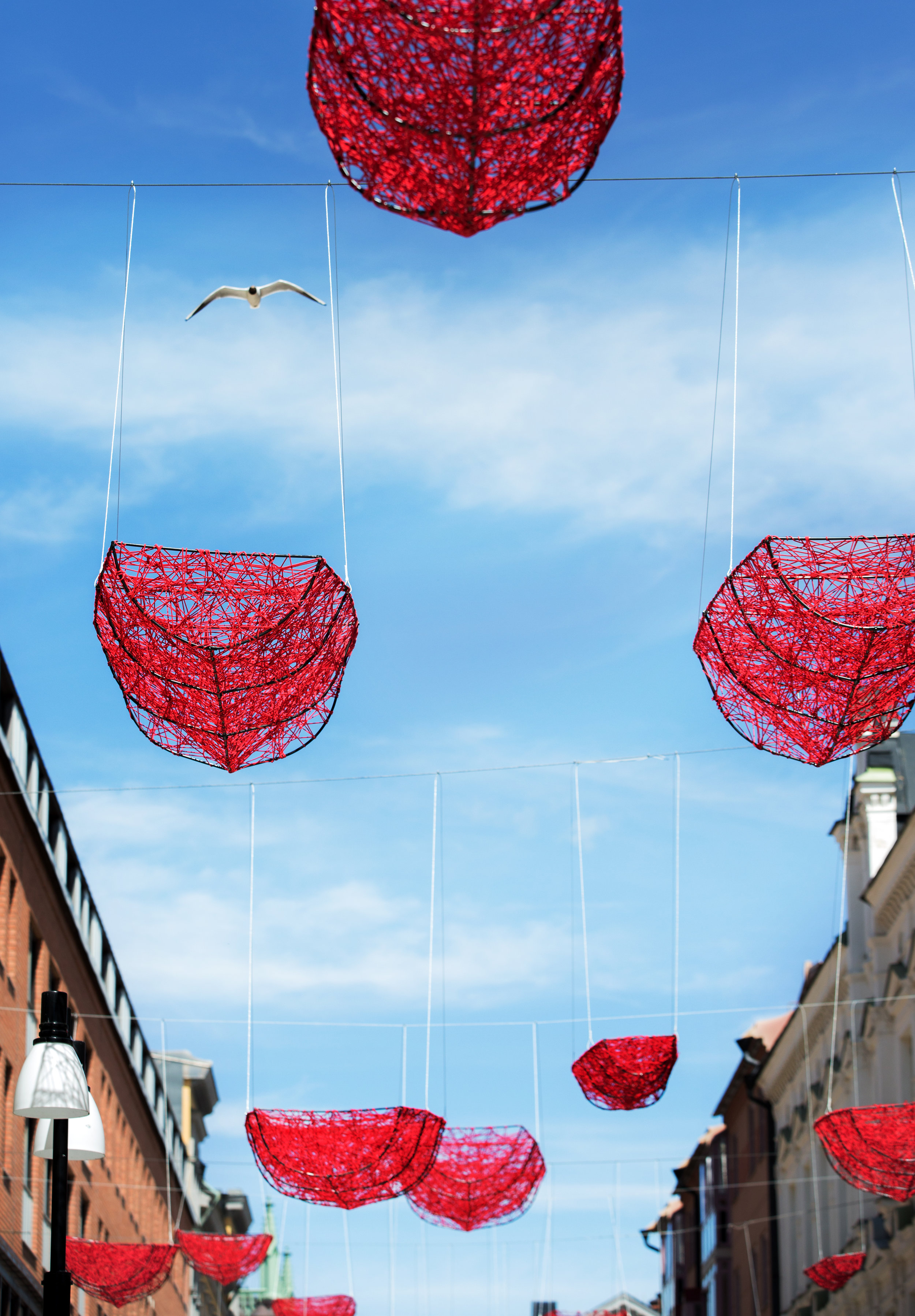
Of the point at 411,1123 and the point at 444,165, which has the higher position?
the point at 444,165

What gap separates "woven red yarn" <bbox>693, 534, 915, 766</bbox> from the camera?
10.2 m

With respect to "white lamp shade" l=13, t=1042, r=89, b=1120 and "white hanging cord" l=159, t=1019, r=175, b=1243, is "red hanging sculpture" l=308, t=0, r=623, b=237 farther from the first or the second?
"white hanging cord" l=159, t=1019, r=175, b=1243

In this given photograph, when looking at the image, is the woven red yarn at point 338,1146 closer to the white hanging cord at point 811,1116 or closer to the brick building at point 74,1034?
the brick building at point 74,1034

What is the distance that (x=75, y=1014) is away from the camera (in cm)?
3381

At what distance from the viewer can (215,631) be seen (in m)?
10.0

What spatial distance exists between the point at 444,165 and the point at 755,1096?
4454 centimetres

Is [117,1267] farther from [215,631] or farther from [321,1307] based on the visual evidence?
[215,631]

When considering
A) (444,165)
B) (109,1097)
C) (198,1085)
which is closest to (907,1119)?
(444,165)

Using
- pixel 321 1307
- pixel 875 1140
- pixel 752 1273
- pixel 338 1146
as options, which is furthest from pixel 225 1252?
pixel 752 1273

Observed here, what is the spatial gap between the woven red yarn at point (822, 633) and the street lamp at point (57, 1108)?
4.48 m

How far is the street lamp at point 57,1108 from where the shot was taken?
31.4 ft

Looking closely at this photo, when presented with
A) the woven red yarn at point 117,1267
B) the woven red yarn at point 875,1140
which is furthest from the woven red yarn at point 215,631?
the woven red yarn at point 117,1267

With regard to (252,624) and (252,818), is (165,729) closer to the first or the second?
(252,624)

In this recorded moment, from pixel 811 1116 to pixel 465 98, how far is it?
36.9 meters
